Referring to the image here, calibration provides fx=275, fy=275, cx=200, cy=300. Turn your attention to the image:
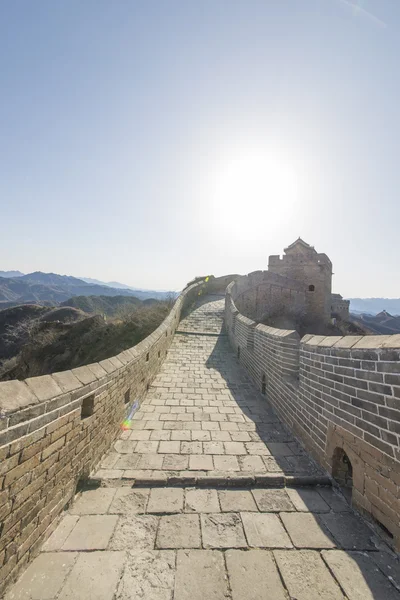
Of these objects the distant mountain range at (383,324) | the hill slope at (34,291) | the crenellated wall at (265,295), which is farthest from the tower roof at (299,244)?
the hill slope at (34,291)

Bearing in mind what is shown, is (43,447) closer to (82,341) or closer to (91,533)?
(91,533)

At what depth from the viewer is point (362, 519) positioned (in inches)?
93.7

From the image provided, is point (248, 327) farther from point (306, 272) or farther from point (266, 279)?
point (306, 272)

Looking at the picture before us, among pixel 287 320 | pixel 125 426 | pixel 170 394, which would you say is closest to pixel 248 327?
pixel 170 394

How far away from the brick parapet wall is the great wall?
0.04ft

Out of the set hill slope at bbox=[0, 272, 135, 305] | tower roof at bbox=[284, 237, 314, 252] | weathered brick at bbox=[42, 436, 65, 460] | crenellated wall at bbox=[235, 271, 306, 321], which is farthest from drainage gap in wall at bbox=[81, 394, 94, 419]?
hill slope at bbox=[0, 272, 135, 305]

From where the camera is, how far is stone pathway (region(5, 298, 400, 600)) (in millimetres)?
1746

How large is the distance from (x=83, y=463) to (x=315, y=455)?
264 cm

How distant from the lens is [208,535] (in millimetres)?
2162

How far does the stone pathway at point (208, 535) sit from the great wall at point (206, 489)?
0.01 m

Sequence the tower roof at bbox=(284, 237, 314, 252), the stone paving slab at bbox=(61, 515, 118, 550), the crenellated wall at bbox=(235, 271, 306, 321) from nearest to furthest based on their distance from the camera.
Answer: the stone paving slab at bbox=(61, 515, 118, 550) < the crenellated wall at bbox=(235, 271, 306, 321) < the tower roof at bbox=(284, 237, 314, 252)

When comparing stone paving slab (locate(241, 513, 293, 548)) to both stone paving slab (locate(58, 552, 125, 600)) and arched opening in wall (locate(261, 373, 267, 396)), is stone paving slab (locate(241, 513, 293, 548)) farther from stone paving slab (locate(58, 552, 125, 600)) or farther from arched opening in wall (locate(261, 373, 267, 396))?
arched opening in wall (locate(261, 373, 267, 396))

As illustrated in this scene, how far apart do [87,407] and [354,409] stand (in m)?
2.72

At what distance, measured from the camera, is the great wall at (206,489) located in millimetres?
1782
